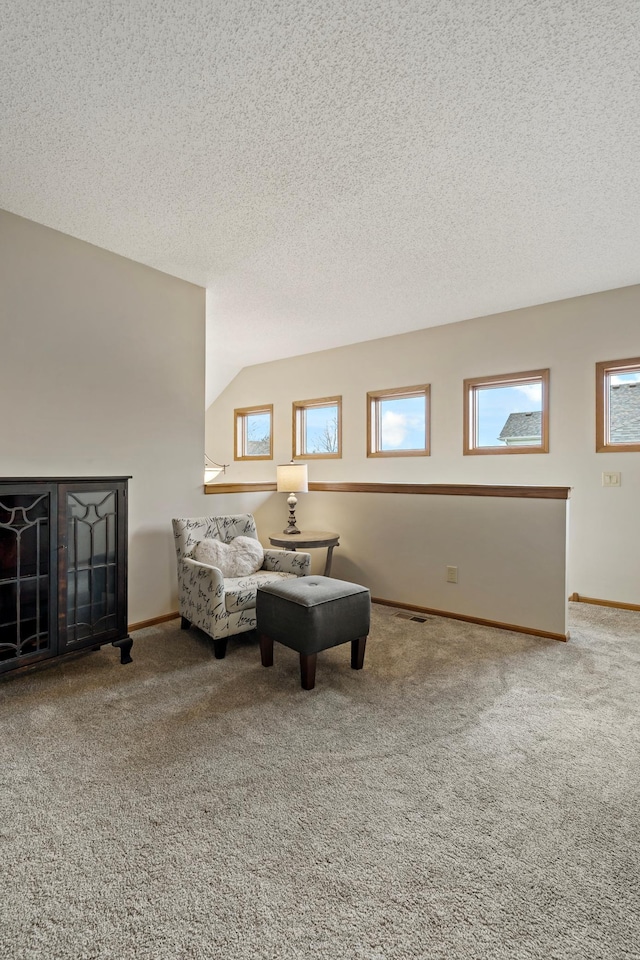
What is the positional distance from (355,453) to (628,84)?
160 inches

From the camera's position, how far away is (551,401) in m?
4.36

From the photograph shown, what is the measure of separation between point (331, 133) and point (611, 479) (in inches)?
134

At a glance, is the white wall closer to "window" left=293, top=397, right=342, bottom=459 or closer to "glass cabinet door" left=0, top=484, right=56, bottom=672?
"window" left=293, top=397, right=342, bottom=459

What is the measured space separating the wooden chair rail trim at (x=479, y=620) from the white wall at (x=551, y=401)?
0.30m

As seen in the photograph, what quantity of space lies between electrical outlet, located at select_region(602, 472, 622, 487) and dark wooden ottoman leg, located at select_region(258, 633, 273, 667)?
311 centimetres

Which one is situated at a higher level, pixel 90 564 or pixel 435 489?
pixel 435 489

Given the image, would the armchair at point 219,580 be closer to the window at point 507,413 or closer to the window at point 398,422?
the window at point 398,422

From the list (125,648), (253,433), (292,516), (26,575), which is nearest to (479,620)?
(292,516)

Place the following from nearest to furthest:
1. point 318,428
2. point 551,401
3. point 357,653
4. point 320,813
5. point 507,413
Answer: point 320,813
point 357,653
point 551,401
point 507,413
point 318,428

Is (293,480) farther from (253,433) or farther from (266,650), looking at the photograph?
(253,433)

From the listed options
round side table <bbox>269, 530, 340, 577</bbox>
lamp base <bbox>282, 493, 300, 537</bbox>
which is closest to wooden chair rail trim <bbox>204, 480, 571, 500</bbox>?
lamp base <bbox>282, 493, 300, 537</bbox>

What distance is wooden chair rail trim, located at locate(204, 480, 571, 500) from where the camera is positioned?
337cm

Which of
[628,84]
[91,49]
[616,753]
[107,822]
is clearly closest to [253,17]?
[91,49]

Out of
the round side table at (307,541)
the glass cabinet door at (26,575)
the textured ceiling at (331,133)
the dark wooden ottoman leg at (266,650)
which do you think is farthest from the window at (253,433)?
the glass cabinet door at (26,575)
